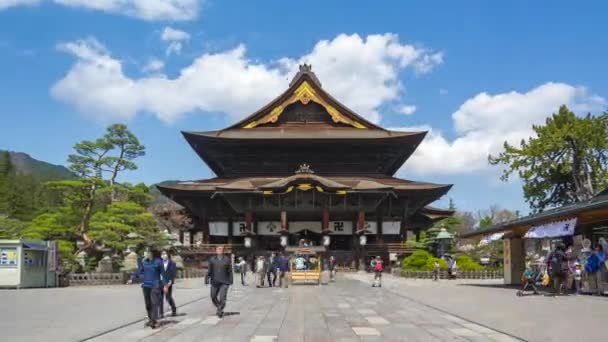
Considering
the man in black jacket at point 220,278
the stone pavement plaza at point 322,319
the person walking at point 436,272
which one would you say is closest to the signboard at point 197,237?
the person walking at point 436,272

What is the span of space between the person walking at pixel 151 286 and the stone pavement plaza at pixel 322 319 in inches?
12.1

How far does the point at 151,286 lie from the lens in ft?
44.5

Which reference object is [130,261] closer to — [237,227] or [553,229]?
[237,227]

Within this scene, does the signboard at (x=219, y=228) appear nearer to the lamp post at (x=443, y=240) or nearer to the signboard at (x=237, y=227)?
the signboard at (x=237, y=227)

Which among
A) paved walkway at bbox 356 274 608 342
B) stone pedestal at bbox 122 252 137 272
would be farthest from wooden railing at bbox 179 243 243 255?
paved walkway at bbox 356 274 608 342

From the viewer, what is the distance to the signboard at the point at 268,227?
52.0m

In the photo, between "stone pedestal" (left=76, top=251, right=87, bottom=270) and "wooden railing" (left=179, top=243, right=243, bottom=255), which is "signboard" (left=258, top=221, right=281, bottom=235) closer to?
"wooden railing" (left=179, top=243, right=243, bottom=255)

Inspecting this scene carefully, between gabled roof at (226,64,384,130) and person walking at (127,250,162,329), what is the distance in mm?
42184

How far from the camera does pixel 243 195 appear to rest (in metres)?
48.8

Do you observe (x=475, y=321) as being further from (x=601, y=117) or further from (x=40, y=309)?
(x=601, y=117)

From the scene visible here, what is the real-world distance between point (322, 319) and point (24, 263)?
18.3 metres

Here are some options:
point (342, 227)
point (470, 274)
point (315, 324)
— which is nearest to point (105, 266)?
point (342, 227)

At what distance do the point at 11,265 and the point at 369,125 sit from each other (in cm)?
3487

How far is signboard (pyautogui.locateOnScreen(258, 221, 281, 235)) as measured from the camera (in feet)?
171
